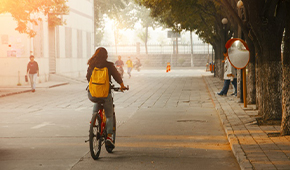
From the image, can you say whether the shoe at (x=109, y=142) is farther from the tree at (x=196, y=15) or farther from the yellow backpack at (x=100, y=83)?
the tree at (x=196, y=15)

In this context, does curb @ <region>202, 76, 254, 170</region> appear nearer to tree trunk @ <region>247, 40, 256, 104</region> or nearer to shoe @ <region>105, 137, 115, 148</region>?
shoe @ <region>105, 137, 115, 148</region>

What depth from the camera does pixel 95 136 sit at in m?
7.46

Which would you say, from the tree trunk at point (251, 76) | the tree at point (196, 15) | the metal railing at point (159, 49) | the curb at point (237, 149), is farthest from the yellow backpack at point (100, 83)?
the metal railing at point (159, 49)

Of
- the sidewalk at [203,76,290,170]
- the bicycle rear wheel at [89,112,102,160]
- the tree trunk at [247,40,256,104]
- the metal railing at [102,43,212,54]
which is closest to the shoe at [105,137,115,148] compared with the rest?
the bicycle rear wheel at [89,112,102,160]

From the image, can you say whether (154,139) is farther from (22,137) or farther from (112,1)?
(112,1)

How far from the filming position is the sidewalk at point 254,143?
6.61 m

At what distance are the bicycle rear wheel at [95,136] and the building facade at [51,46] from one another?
21.0 metres

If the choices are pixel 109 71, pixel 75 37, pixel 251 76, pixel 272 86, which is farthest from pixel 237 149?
pixel 75 37

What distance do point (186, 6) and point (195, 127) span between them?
17.7 meters

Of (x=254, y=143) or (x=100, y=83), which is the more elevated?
(x=100, y=83)

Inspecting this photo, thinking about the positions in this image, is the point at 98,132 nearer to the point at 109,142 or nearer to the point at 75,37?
the point at 109,142

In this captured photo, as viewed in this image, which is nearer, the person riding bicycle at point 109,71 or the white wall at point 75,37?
the person riding bicycle at point 109,71

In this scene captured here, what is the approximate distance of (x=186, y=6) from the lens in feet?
91.6

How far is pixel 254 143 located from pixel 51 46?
27.3m
